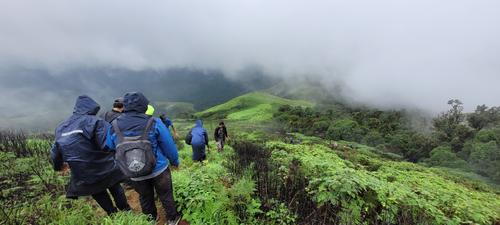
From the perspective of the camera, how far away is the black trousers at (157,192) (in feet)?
16.9

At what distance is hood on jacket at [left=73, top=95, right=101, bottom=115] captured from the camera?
5.22 m

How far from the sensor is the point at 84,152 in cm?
505

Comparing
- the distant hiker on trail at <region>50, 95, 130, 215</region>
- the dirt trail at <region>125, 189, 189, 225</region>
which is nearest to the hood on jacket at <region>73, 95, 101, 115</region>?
the distant hiker on trail at <region>50, 95, 130, 215</region>

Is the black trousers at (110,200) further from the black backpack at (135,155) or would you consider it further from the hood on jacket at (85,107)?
the hood on jacket at (85,107)

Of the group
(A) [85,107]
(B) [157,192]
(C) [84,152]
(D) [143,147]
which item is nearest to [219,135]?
(B) [157,192]

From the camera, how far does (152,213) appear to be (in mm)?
5562

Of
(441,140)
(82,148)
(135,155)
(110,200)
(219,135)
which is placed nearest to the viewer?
(135,155)

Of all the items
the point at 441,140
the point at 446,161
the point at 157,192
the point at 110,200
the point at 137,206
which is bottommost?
the point at 441,140

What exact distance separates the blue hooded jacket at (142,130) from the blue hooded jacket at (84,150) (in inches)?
9.9

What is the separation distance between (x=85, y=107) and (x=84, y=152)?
2.52ft

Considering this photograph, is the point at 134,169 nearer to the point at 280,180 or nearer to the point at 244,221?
the point at 244,221

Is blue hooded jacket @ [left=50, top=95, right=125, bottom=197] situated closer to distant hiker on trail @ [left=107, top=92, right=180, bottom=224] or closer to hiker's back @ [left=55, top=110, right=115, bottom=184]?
hiker's back @ [left=55, top=110, right=115, bottom=184]

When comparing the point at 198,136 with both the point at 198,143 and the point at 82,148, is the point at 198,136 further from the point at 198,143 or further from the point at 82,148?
the point at 82,148

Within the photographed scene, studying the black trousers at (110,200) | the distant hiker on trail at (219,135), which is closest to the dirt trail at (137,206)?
the black trousers at (110,200)
